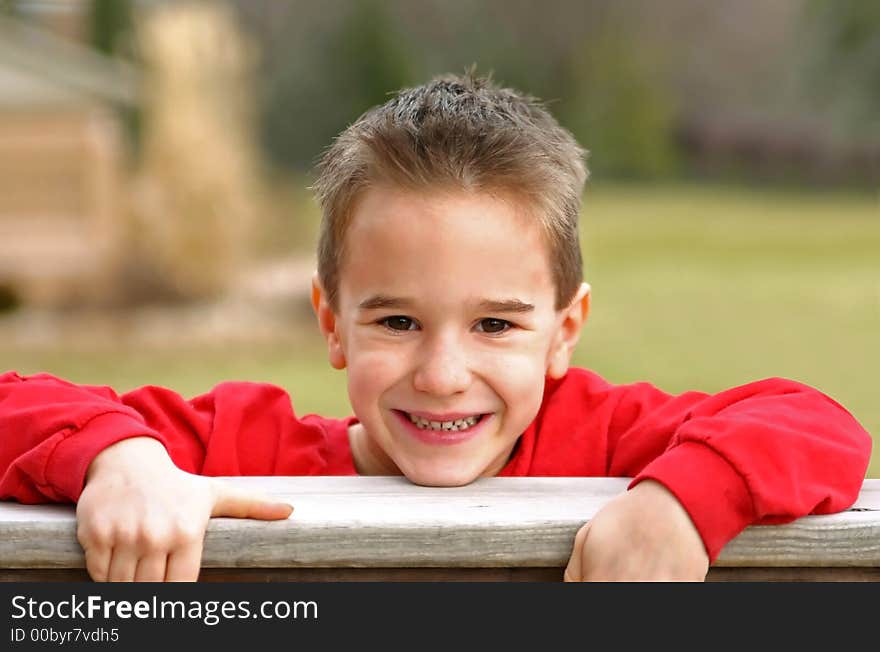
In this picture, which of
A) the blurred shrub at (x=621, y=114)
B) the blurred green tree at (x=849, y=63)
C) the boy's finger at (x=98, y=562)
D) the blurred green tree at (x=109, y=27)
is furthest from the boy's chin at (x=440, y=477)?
the blurred shrub at (x=621, y=114)

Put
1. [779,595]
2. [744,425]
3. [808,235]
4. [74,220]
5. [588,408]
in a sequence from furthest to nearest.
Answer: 1. [808,235]
2. [74,220]
3. [588,408]
4. [744,425]
5. [779,595]

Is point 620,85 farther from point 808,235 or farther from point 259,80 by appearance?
point 259,80

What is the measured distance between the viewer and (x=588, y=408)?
205 cm

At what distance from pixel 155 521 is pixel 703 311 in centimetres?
1591

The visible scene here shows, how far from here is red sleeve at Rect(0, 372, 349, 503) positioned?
152cm

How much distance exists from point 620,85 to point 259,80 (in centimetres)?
801

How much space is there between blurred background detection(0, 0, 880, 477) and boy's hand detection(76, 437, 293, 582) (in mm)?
586

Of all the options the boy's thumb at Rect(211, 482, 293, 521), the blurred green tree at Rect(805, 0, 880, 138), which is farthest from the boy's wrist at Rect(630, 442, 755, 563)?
the blurred green tree at Rect(805, 0, 880, 138)

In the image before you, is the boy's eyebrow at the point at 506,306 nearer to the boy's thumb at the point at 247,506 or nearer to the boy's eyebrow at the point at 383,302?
the boy's eyebrow at the point at 383,302

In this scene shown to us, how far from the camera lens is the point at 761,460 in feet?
4.79

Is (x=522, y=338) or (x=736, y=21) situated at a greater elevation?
(x=736, y=21)

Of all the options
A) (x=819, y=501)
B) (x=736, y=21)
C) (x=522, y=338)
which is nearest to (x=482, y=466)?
(x=522, y=338)

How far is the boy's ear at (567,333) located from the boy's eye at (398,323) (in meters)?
0.30

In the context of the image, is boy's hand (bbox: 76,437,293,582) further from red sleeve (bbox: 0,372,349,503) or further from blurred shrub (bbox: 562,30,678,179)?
blurred shrub (bbox: 562,30,678,179)
